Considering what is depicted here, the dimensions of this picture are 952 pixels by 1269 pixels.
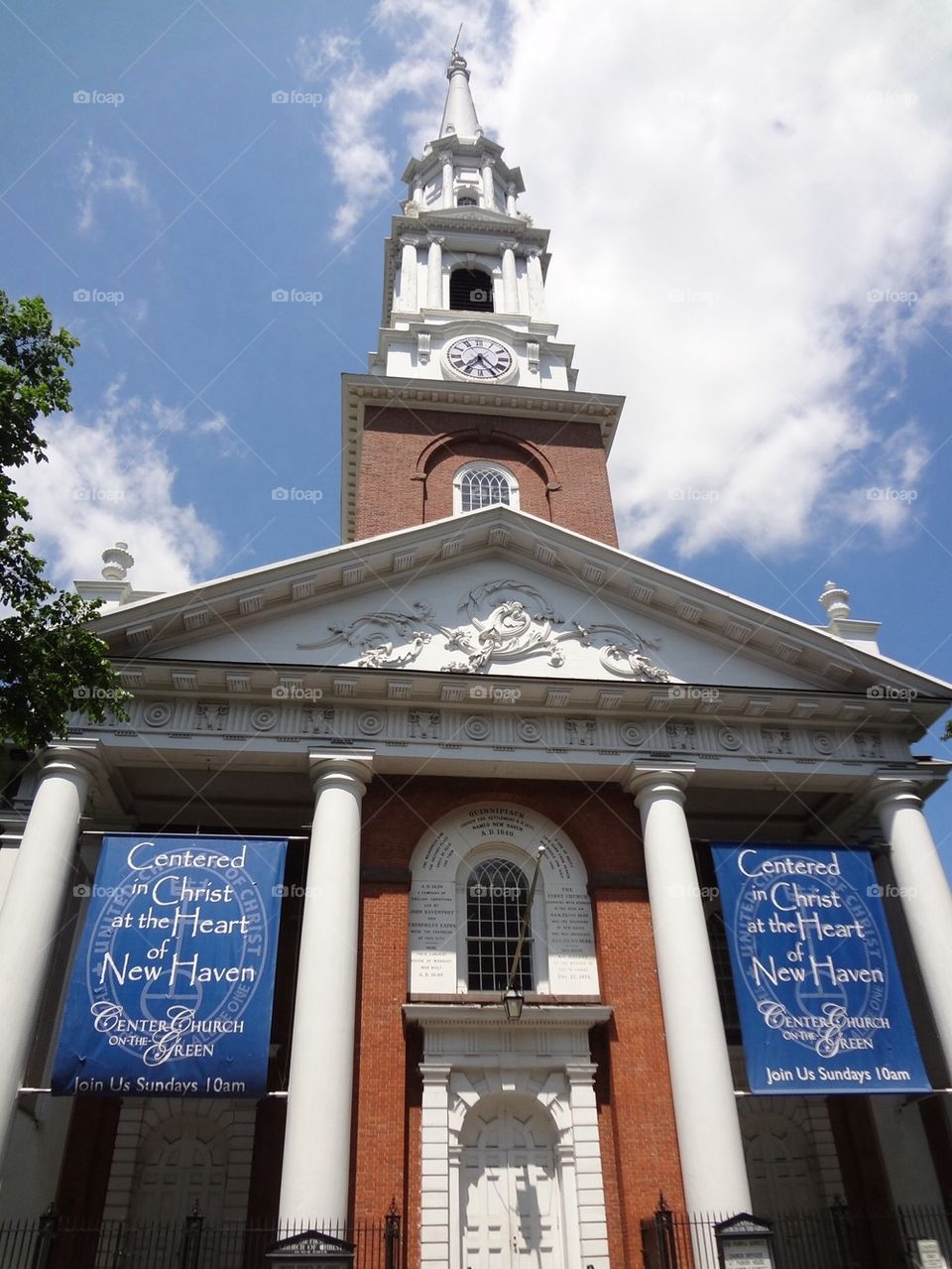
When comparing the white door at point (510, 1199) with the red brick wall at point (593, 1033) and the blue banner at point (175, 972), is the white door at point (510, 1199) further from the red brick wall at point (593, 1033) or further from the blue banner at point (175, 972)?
the blue banner at point (175, 972)

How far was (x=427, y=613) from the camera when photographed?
18312 millimetres

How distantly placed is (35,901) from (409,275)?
2326cm

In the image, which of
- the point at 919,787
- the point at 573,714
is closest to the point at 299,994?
the point at 573,714

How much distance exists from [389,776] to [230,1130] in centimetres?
624

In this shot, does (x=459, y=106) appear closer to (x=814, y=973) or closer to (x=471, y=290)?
(x=471, y=290)

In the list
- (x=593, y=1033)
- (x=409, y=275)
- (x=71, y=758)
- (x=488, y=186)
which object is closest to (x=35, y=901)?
(x=71, y=758)

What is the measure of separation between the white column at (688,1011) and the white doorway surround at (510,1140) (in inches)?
59.5

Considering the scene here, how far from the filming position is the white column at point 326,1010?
42.5ft

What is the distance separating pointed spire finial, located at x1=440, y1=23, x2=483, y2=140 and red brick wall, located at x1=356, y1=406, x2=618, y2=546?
16.2m

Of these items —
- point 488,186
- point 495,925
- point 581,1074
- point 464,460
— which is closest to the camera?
point 581,1074

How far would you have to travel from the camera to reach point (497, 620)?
1842cm

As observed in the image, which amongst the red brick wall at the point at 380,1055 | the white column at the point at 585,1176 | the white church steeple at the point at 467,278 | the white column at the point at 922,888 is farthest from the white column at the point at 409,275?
the white column at the point at 585,1176

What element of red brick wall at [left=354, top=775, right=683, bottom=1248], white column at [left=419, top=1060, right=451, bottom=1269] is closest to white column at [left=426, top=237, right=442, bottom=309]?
red brick wall at [left=354, top=775, right=683, bottom=1248]

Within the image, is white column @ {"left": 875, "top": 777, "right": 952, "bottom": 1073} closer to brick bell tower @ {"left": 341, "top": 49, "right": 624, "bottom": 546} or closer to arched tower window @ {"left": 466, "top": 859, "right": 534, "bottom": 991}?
arched tower window @ {"left": 466, "top": 859, "right": 534, "bottom": 991}
